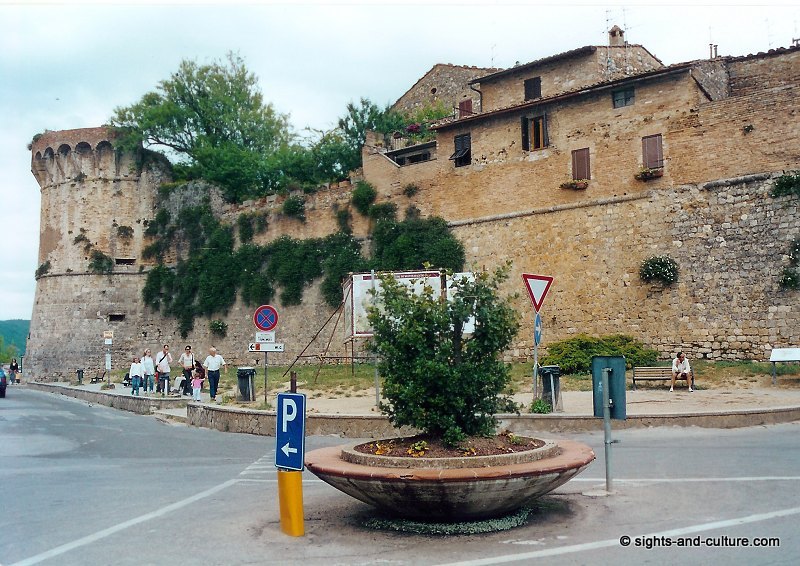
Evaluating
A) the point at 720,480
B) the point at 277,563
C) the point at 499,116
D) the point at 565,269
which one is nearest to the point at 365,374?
the point at 565,269

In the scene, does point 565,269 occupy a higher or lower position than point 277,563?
higher

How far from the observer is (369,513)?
876cm

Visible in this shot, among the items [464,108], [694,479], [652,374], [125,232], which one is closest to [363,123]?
[464,108]

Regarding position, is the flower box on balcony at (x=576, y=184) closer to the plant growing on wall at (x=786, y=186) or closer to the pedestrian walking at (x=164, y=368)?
the plant growing on wall at (x=786, y=186)

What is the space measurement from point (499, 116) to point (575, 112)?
11.2 ft

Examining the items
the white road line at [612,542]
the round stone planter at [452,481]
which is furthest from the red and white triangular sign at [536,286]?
the white road line at [612,542]

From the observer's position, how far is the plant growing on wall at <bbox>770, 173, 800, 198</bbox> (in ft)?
79.6

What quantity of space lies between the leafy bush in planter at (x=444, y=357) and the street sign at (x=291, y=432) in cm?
128

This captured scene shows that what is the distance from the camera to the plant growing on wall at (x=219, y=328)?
139 ft

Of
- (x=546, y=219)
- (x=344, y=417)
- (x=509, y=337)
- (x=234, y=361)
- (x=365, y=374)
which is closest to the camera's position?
(x=509, y=337)

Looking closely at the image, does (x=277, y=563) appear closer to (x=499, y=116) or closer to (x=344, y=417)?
(x=344, y=417)

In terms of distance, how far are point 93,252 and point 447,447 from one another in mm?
43427

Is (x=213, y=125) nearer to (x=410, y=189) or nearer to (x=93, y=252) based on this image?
(x=93, y=252)

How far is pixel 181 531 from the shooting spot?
818cm
